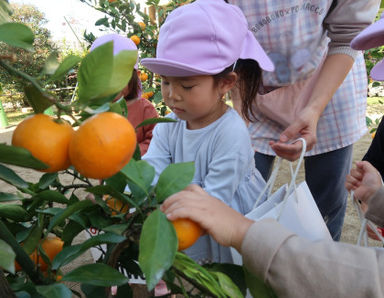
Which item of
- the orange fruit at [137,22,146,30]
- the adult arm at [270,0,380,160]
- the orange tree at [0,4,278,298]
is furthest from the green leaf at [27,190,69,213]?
the orange fruit at [137,22,146,30]

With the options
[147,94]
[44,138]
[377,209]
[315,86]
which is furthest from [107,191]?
[147,94]

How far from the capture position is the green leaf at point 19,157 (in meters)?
0.29

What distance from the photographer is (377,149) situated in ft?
3.89

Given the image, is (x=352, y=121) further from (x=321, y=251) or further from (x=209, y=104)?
(x=321, y=251)

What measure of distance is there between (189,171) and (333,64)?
2.66 feet

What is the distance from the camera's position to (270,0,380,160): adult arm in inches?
38.3

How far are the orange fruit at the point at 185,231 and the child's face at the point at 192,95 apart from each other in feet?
1.48

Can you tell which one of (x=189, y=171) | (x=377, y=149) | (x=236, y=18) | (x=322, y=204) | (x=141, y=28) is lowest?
(x=322, y=204)

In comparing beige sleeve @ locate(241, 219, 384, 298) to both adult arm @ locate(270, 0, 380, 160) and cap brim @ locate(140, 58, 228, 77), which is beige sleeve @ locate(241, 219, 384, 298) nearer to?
cap brim @ locate(140, 58, 228, 77)

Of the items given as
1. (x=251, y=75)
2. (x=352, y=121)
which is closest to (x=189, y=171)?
(x=251, y=75)

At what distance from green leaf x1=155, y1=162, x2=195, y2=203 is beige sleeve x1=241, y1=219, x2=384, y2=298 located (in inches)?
5.3

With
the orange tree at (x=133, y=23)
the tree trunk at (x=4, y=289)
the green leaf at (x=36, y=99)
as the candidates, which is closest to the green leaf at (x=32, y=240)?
the tree trunk at (x=4, y=289)

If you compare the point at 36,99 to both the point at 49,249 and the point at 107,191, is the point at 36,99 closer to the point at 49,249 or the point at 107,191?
the point at 107,191

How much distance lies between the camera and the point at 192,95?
0.83 m
